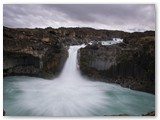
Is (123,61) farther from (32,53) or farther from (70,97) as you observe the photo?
(32,53)

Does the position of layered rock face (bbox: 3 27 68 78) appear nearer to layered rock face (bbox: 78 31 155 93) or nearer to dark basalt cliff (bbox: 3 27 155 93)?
dark basalt cliff (bbox: 3 27 155 93)

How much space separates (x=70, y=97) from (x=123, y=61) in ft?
2.55

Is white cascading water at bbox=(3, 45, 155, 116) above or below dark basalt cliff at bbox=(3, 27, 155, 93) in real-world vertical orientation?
below

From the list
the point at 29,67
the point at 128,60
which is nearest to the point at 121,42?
the point at 128,60

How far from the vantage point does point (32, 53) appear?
12.7ft

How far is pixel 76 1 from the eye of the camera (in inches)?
148

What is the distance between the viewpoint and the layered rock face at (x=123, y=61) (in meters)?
3.79

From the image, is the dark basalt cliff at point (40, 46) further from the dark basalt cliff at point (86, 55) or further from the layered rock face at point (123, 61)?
the layered rock face at point (123, 61)

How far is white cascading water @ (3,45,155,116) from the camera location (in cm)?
373

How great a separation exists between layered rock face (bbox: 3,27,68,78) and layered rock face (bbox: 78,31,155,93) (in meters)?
0.32

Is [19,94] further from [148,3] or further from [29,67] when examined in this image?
[148,3]

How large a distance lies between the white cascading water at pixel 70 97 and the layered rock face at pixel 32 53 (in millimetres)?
91

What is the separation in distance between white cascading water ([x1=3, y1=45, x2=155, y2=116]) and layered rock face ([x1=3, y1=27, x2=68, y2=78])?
91mm

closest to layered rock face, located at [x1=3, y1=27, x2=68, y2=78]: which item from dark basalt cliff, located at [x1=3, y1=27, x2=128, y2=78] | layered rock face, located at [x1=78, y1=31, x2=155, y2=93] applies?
dark basalt cliff, located at [x1=3, y1=27, x2=128, y2=78]
